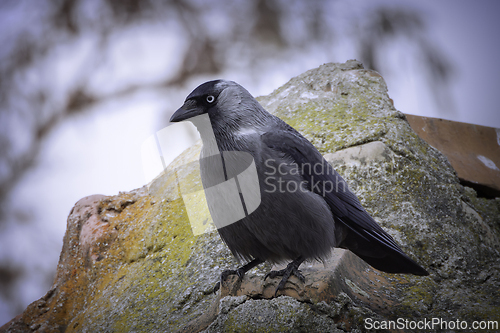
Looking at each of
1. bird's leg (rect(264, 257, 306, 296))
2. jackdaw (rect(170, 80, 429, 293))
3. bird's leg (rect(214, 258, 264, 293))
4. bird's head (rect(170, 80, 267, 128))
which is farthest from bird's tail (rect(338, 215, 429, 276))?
bird's head (rect(170, 80, 267, 128))

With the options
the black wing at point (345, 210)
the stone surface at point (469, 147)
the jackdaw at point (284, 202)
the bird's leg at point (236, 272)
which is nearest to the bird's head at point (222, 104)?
the jackdaw at point (284, 202)

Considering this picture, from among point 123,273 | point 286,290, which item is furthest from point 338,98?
point 123,273

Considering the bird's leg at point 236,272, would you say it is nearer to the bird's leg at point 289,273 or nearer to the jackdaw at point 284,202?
the jackdaw at point 284,202

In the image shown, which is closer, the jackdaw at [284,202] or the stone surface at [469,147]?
the jackdaw at [284,202]

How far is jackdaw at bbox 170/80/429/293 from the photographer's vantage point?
7.28ft

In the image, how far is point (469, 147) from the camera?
4234 mm

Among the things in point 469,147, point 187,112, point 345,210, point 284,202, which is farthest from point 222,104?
point 469,147

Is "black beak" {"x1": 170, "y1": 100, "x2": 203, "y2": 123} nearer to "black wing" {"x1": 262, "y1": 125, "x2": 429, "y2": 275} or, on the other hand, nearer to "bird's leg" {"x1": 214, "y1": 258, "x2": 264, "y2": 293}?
"black wing" {"x1": 262, "y1": 125, "x2": 429, "y2": 275}

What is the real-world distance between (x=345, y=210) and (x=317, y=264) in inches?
17.8

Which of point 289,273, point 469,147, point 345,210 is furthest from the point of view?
point 469,147

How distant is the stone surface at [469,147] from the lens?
3.74 meters

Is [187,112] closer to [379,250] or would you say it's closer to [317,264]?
[317,264]

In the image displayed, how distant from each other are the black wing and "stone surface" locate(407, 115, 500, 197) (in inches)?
77.0

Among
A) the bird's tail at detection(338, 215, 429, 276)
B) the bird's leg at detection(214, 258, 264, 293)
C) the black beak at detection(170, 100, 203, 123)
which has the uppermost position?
the black beak at detection(170, 100, 203, 123)
